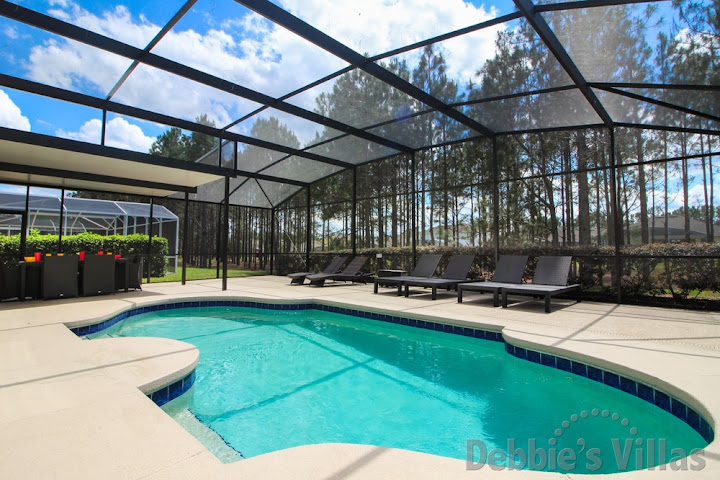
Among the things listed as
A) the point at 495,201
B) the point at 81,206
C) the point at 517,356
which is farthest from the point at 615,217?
the point at 81,206

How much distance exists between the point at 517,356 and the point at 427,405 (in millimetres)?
1535

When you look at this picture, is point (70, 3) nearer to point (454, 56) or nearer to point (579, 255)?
point (454, 56)

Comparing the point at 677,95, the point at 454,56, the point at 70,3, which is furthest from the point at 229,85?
the point at 677,95

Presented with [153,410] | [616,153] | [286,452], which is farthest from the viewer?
[616,153]

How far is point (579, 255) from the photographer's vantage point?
7461 mm

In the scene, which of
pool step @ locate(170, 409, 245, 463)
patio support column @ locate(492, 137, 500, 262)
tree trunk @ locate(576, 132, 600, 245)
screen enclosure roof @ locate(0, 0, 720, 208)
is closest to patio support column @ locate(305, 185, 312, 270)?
screen enclosure roof @ locate(0, 0, 720, 208)

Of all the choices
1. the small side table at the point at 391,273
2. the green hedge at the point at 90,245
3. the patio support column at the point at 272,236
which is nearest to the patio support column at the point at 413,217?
the small side table at the point at 391,273

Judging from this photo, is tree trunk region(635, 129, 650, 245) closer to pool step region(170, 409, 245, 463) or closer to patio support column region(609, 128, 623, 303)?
patio support column region(609, 128, 623, 303)

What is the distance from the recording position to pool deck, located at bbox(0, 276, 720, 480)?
1658mm

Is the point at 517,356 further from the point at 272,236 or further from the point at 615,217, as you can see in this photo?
the point at 272,236

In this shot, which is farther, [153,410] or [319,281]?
[319,281]

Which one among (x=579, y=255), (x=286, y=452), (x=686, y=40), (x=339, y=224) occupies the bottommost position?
(x=286, y=452)

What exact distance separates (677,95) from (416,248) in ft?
20.8

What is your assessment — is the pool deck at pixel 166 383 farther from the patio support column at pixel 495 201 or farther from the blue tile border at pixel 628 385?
the patio support column at pixel 495 201
